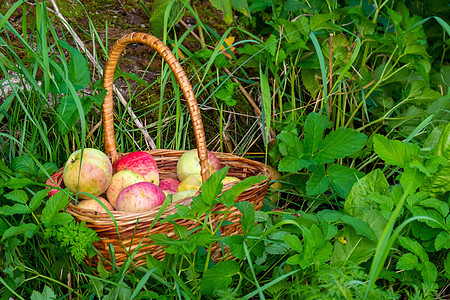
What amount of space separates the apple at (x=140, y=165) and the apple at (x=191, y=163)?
0.37ft

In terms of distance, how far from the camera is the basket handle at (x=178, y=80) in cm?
139

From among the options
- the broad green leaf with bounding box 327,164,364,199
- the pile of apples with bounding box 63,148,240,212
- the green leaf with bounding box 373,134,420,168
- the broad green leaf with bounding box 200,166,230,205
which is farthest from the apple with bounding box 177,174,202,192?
the green leaf with bounding box 373,134,420,168

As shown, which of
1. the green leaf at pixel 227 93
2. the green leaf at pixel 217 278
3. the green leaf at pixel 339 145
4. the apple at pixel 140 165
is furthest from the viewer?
the green leaf at pixel 227 93

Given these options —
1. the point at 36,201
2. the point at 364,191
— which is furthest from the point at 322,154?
the point at 36,201

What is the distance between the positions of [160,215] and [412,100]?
1340mm

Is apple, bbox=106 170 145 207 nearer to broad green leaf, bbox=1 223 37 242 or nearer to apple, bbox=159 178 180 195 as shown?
apple, bbox=159 178 180 195

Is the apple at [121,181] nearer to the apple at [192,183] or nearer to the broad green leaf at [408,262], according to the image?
the apple at [192,183]

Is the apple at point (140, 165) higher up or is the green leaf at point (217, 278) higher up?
the apple at point (140, 165)

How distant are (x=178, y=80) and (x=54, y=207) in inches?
22.4

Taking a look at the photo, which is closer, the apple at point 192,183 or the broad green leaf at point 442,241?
the broad green leaf at point 442,241

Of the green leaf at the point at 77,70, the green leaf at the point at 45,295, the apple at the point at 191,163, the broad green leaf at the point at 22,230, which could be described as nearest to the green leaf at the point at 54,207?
the broad green leaf at the point at 22,230

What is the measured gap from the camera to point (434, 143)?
1.58 m

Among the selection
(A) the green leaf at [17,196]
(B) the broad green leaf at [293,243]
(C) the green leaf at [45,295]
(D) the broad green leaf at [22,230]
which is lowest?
(C) the green leaf at [45,295]

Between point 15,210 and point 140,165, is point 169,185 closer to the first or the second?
point 140,165
